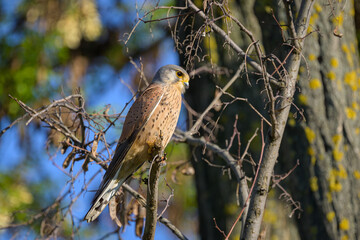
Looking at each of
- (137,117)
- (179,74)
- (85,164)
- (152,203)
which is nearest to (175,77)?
(179,74)

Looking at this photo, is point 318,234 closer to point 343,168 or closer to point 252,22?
point 343,168

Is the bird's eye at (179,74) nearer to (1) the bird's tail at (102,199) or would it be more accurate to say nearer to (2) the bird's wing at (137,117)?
(2) the bird's wing at (137,117)

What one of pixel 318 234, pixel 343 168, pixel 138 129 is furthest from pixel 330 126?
pixel 138 129

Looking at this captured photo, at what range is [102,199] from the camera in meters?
2.97

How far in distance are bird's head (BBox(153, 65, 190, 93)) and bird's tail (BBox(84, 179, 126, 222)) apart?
902mm

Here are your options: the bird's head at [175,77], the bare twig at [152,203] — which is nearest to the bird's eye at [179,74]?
the bird's head at [175,77]

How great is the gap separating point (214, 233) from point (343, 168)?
1.20m

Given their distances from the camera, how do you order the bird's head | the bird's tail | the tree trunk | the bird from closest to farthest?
the bird's tail < the bird < the tree trunk < the bird's head

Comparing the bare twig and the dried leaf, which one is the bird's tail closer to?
the dried leaf

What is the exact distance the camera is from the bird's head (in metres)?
3.57

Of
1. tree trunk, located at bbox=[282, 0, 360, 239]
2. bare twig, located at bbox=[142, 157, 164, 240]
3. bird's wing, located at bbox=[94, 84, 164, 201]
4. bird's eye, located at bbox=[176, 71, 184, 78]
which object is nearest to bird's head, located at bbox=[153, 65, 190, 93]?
bird's eye, located at bbox=[176, 71, 184, 78]

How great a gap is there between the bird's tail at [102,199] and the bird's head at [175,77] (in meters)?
0.90

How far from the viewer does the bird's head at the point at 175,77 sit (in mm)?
3570

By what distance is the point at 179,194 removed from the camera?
6754 millimetres
